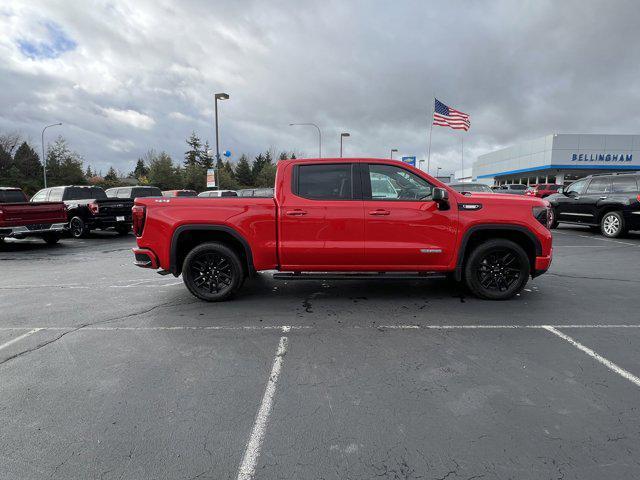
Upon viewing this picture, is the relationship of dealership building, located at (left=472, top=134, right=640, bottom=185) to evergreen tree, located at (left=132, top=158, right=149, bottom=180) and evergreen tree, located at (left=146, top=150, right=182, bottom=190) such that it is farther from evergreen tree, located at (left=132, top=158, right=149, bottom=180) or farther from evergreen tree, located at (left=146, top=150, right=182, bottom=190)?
evergreen tree, located at (left=132, top=158, right=149, bottom=180)

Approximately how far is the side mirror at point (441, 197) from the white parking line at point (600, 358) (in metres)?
1.87

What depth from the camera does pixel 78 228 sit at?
13703mm

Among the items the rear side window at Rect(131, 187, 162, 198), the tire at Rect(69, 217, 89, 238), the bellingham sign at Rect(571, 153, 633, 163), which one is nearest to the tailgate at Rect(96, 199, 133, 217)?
the tire at Rect(69, 217, 89, 238)

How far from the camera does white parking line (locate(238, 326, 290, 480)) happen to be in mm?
2146

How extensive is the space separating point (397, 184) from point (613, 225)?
10.3 meters

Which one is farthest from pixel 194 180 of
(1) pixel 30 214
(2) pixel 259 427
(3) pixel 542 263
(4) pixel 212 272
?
(2) pixel 259 427

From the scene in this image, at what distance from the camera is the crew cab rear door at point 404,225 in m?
4.98

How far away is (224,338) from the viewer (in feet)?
13.2

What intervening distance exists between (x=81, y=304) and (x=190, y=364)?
117 inches

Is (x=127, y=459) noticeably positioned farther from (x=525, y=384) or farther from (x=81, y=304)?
(x=81, y=304)

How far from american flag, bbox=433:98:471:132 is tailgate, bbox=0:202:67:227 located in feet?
73.7

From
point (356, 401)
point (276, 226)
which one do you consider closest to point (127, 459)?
point (356, 401)

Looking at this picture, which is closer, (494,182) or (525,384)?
(525,384)

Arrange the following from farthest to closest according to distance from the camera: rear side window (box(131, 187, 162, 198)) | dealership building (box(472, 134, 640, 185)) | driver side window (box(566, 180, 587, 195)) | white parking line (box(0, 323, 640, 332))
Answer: dealership building (box(472, 134, 640, 185))
rear side window (box(131, 187, 162, 198))
driver side window (box(566, 180, 587, 195))
white parking line (box(0, 323, 640, 332))
